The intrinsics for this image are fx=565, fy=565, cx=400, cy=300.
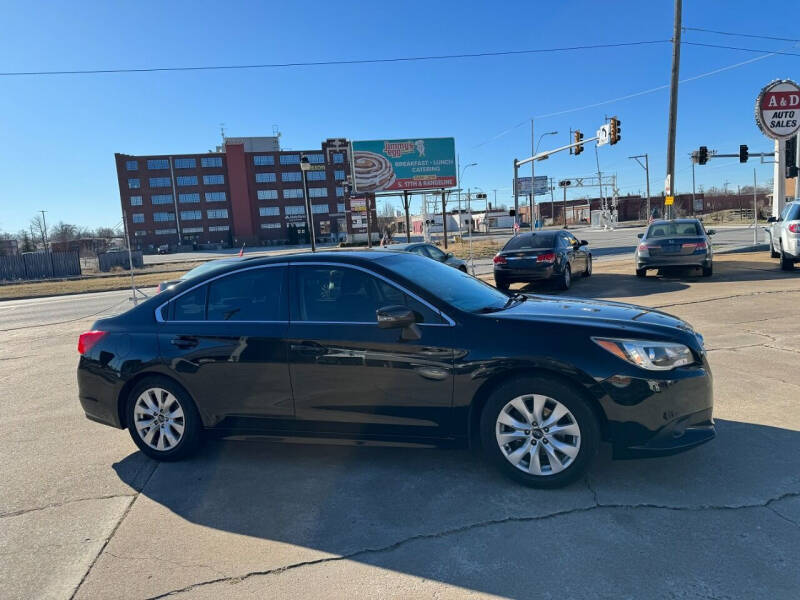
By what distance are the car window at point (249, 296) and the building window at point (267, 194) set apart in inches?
3958

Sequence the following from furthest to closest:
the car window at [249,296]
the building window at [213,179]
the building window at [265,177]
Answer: the building window at [265,177]
the building window at [213,179]
the car window at [249,296]

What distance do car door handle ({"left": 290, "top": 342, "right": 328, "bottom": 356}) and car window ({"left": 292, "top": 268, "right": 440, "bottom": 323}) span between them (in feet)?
0.70

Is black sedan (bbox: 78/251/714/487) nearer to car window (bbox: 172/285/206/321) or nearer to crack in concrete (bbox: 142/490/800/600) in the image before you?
car window (bbox: 172/285/206/321)

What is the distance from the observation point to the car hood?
384 cm

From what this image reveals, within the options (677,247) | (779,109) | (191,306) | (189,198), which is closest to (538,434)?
(191,306)

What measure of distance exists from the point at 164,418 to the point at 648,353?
11.9 feet

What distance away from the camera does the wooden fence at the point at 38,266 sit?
3484 centimetres

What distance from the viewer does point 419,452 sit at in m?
4.45

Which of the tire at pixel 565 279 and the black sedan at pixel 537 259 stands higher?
the black sedan at pixel 537 259

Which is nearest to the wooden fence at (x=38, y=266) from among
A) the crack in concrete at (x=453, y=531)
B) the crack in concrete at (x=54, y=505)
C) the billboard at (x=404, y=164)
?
the billboard at (x=404, y=164)

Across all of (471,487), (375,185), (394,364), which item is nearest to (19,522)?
(394,364)

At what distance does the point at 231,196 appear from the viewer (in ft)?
326

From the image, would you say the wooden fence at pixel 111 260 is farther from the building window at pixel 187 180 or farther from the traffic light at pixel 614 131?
the building window at pixel 187 180

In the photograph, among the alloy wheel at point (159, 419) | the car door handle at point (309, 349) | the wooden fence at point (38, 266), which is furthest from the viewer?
the wooden fence at point (38, 266)
